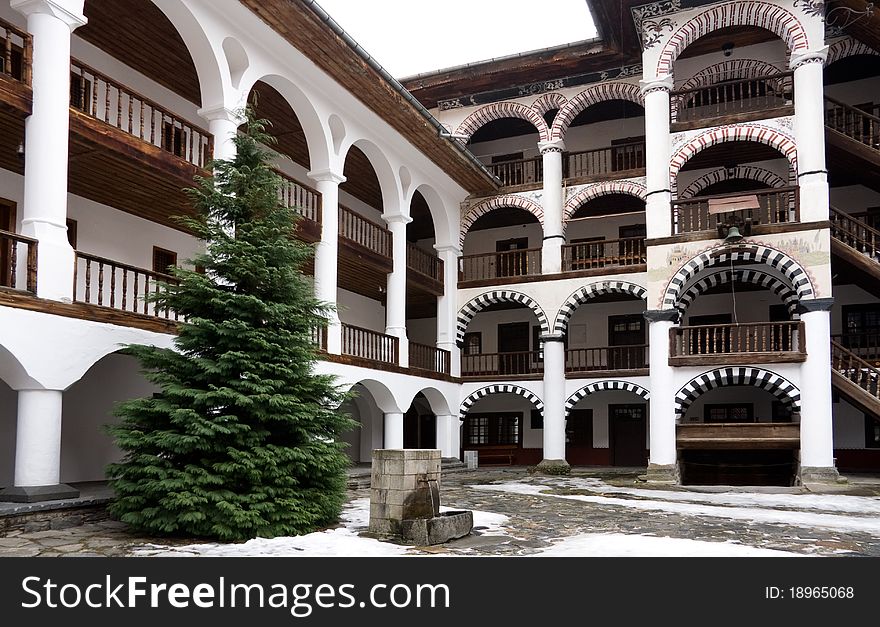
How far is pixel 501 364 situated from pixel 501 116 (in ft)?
21.9

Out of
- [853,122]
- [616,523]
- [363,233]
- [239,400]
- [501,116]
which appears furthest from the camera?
[501,116]

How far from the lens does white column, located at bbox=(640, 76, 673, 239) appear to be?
1667 centimetres

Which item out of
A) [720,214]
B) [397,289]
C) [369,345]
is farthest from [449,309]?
[720,214]

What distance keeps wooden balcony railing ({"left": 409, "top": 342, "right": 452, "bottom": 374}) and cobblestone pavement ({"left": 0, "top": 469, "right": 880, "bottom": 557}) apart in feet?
12.9

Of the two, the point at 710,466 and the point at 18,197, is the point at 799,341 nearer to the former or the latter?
the point at 710,466

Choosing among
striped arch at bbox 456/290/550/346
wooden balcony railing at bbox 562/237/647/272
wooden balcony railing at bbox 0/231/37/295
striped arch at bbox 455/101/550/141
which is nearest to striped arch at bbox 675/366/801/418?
wooden balcony railing at bbox 562/237/647/272

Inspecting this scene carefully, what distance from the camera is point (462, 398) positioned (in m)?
20.2

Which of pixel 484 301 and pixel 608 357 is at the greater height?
pixel 484 301

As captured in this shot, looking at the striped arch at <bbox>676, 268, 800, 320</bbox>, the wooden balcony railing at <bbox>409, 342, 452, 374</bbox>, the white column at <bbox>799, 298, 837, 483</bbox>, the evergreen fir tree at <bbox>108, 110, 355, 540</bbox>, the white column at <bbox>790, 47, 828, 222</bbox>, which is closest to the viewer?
the evergreen fir tree at <bbox>108, 110, 355, 540</bbox>

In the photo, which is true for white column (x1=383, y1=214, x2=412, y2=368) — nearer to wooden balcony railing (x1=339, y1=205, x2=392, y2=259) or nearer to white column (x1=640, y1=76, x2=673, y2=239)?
wooden balcony railing (x1=339, y1=205, x2=392, y2=259)

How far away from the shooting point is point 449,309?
20.1 metres

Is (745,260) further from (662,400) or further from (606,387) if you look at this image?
(606,387)

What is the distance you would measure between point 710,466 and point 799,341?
3700 mm
